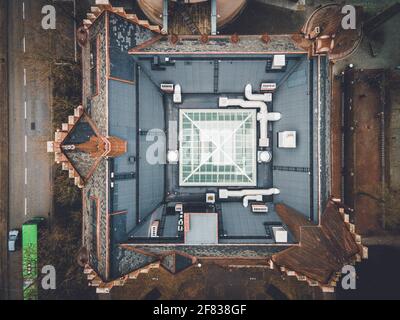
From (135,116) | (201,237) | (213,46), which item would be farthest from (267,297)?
(213,46)

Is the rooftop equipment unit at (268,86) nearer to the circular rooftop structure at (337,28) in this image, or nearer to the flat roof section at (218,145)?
the flat roof section at (218,145)

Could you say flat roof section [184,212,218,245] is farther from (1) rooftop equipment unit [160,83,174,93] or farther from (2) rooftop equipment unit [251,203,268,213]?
(1) rooftop equipment unit [160,83,174,93]

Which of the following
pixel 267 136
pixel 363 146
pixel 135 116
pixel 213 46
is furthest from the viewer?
pixel 363 146

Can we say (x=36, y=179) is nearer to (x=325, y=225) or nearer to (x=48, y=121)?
(x=48, y=121)

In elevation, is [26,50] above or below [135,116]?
above

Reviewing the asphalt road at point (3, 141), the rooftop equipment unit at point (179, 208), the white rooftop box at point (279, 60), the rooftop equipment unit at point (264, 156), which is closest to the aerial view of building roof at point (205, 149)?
the white rooftop box at point (279, 60)

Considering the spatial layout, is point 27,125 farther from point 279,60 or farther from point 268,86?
point 279,60
